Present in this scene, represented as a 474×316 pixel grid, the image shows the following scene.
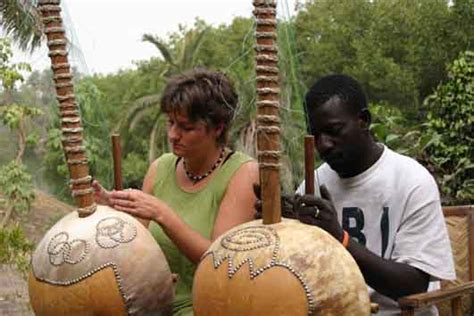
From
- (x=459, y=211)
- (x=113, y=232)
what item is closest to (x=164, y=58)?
(x=459, y=211)

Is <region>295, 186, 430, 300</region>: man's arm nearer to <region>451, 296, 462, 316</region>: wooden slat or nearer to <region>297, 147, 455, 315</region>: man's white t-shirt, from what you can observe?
<region>297, 147, 455, 315</region>: man's white t-shirt

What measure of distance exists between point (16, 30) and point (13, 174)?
12124 mm

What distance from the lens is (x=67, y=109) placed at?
87.8 inches

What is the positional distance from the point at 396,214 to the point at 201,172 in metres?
0.62

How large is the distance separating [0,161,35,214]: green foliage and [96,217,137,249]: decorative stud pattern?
12549 mm

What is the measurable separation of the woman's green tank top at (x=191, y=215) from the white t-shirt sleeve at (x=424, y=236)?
527mm

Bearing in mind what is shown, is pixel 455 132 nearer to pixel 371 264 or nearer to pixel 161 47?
pixel 371 264

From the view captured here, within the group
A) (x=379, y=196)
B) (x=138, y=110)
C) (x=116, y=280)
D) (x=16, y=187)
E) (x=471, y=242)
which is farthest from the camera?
Answer: (x=138, y=110)

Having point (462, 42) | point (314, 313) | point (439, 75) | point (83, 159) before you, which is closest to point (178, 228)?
point (83, 159)

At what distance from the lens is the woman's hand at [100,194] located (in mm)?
2367

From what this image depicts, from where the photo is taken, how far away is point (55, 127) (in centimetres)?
249

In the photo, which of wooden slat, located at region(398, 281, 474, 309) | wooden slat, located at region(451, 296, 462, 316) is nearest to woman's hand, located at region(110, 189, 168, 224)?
wooden slat, located at region(398, 281, 474, 309)

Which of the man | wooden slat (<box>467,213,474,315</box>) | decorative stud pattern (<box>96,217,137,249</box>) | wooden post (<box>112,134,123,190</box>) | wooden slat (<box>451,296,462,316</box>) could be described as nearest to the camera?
decorative stud pattern (<box>96,217,137,249</box>)

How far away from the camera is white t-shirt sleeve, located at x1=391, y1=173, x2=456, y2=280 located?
2746mm
